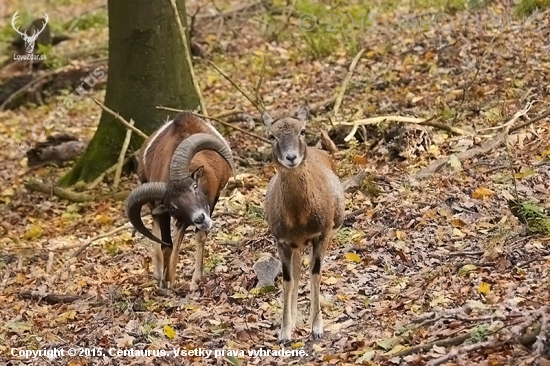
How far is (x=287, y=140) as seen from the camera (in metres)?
7.00

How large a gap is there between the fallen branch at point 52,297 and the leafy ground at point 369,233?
96 millimetres

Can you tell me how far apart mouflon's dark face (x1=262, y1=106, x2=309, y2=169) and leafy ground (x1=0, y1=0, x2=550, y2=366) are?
1592 mm

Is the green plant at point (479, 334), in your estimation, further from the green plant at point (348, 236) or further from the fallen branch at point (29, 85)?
the fallen branch at point (29, 85)

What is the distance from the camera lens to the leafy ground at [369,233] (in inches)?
288

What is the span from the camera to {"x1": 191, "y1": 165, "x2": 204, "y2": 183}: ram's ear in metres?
9.24

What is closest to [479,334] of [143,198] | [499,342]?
[499,342]

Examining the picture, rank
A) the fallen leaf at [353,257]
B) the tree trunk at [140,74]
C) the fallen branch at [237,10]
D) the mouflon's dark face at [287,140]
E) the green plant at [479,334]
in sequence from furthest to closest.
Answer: the fallen branch at [237,10] < the tree trunk at [140,74] < the fallen leaf at [353,257] < the mouflon's dark face at [287,140] < the green plant at [479,334]

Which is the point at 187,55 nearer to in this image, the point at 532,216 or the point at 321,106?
the point at 321,106

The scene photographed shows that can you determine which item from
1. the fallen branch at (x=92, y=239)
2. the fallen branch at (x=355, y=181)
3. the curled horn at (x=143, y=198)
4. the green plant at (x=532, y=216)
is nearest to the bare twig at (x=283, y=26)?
the fallen branch at (x=355, y=181)

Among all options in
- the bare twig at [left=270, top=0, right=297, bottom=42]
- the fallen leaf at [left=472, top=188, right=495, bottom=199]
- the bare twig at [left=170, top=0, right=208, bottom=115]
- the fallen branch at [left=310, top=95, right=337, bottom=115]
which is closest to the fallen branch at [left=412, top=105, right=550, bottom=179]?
the fallen leaf at [left=472, top=188, right=495, bottom=199]

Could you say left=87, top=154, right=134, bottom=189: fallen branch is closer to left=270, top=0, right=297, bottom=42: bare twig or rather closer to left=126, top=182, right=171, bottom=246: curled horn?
left=126, top=182, right=171, bottom=246: curled horn

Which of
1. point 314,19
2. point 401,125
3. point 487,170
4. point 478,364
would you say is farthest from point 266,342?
point 314,19

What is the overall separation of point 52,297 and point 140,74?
16.1 feet

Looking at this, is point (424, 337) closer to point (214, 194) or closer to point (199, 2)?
point (214, 194)
